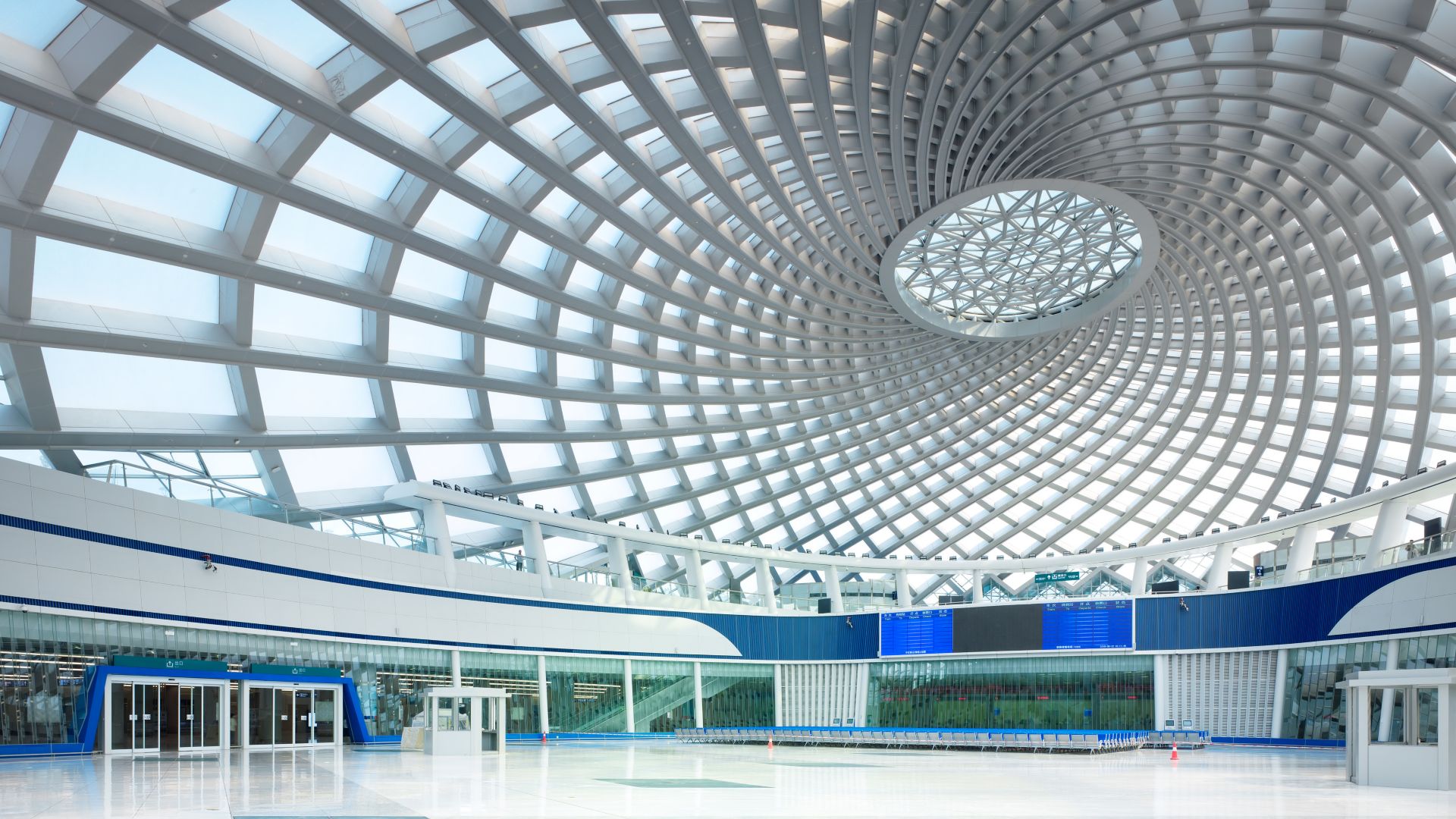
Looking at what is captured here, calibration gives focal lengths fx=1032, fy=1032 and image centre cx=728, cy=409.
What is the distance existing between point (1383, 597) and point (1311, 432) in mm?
11355

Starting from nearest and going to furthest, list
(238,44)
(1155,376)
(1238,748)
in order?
(238,44), (1238,748), (1155,376)

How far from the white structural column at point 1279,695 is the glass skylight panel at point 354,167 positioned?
40.5 m

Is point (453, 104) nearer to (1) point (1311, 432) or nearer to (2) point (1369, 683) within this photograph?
(2) point (1369, 683)

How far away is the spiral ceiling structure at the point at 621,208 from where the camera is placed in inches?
710

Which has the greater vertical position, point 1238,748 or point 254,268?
point 254,268

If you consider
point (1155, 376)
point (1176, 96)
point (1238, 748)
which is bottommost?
point (1238, 748)

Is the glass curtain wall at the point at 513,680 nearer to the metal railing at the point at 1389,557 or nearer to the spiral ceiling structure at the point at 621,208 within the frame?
A: the spiral ceiling structure at the point at 621,208

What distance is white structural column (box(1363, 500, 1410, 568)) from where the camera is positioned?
128ft

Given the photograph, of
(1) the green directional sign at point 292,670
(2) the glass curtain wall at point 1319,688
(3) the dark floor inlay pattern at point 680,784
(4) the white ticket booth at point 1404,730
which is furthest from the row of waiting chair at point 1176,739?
(1) the green directional sign at point 292,670

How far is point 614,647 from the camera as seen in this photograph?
1901 inches

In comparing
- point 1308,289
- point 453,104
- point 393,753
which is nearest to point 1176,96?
point 1308,289

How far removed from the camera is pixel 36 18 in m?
15.6

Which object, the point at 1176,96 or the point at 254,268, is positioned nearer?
the point at 254,268

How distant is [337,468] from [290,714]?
8.67 metres
